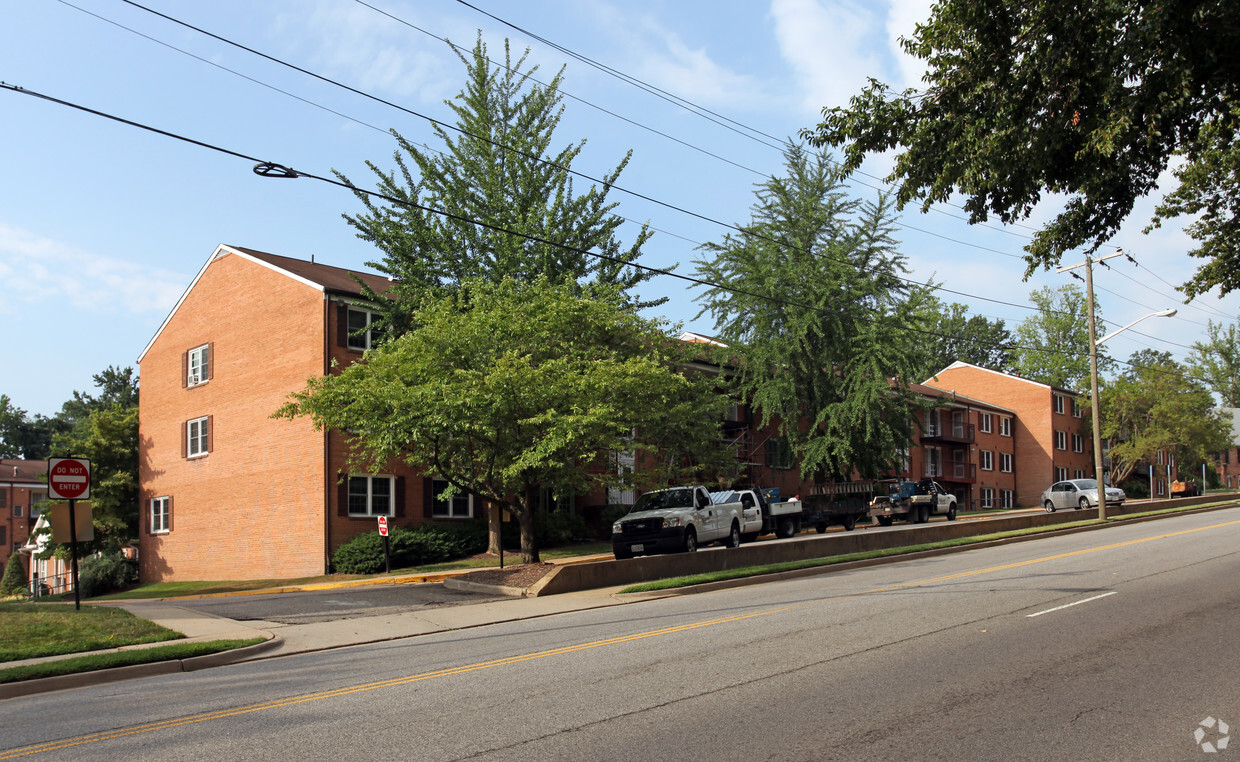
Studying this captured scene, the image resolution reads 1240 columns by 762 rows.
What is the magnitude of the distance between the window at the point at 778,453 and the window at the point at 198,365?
79.0 feet

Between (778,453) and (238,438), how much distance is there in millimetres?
24047

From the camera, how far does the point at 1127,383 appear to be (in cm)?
6469

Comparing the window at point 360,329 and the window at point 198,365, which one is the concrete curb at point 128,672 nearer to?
the window at point 360,329

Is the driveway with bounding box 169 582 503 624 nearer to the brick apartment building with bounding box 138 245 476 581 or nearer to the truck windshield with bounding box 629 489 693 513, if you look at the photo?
the truck windshield with bounding box 629 489 693 513

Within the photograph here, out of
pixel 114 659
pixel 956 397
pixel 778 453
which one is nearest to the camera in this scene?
pixel 114 659

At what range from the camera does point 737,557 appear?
69.5ft

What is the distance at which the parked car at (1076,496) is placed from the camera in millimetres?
45312

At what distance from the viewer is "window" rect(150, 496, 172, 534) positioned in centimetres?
3588

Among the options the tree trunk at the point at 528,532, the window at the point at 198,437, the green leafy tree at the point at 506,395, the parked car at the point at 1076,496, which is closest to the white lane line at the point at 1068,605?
the green leafy tree at the point at 506,395

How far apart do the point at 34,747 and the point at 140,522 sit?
3407 cm

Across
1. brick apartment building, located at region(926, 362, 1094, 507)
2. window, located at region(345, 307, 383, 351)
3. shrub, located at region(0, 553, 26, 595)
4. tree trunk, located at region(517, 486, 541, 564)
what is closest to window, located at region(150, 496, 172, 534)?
window, located at region(345, 307, 383, 351)

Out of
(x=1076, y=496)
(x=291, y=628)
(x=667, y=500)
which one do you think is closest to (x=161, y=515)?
(x=667, y=500)

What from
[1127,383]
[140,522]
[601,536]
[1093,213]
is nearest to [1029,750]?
[1093,213]

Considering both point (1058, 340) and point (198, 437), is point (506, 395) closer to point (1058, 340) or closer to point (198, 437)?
point (198, 437)
